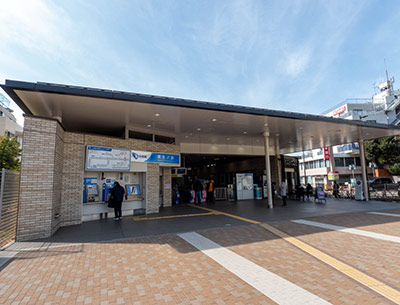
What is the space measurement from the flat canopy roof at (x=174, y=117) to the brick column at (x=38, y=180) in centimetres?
129

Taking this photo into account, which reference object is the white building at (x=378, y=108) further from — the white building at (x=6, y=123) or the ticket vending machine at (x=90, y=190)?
the white building at (x=6, y=123)

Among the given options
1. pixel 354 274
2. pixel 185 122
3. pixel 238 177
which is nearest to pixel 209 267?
pixel 354 274

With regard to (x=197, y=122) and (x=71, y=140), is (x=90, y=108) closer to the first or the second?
(x=71, y=140)

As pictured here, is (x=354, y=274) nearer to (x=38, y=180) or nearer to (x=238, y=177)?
(x=38, y=180)

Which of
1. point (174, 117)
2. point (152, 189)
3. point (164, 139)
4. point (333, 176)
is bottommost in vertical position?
point (152, 189)

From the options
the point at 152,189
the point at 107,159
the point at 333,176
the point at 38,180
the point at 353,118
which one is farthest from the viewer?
the point at 353,118

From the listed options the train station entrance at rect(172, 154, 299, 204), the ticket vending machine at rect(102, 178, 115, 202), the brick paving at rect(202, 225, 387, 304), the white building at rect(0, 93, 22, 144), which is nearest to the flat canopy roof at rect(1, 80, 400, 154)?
the ticket vending machine at rect(102, 178, 115, 202)

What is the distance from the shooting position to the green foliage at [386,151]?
32.5 metres

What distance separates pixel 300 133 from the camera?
48.5ft

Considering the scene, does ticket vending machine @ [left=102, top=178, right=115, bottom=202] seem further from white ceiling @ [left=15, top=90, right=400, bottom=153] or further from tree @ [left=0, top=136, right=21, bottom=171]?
tree @ [left=0, top=136, right=21, bottom=171]

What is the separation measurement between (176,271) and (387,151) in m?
40.0

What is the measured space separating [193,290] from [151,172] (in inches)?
333

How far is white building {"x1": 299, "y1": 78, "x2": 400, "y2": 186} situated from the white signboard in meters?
35.6

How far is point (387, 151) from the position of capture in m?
32.7
